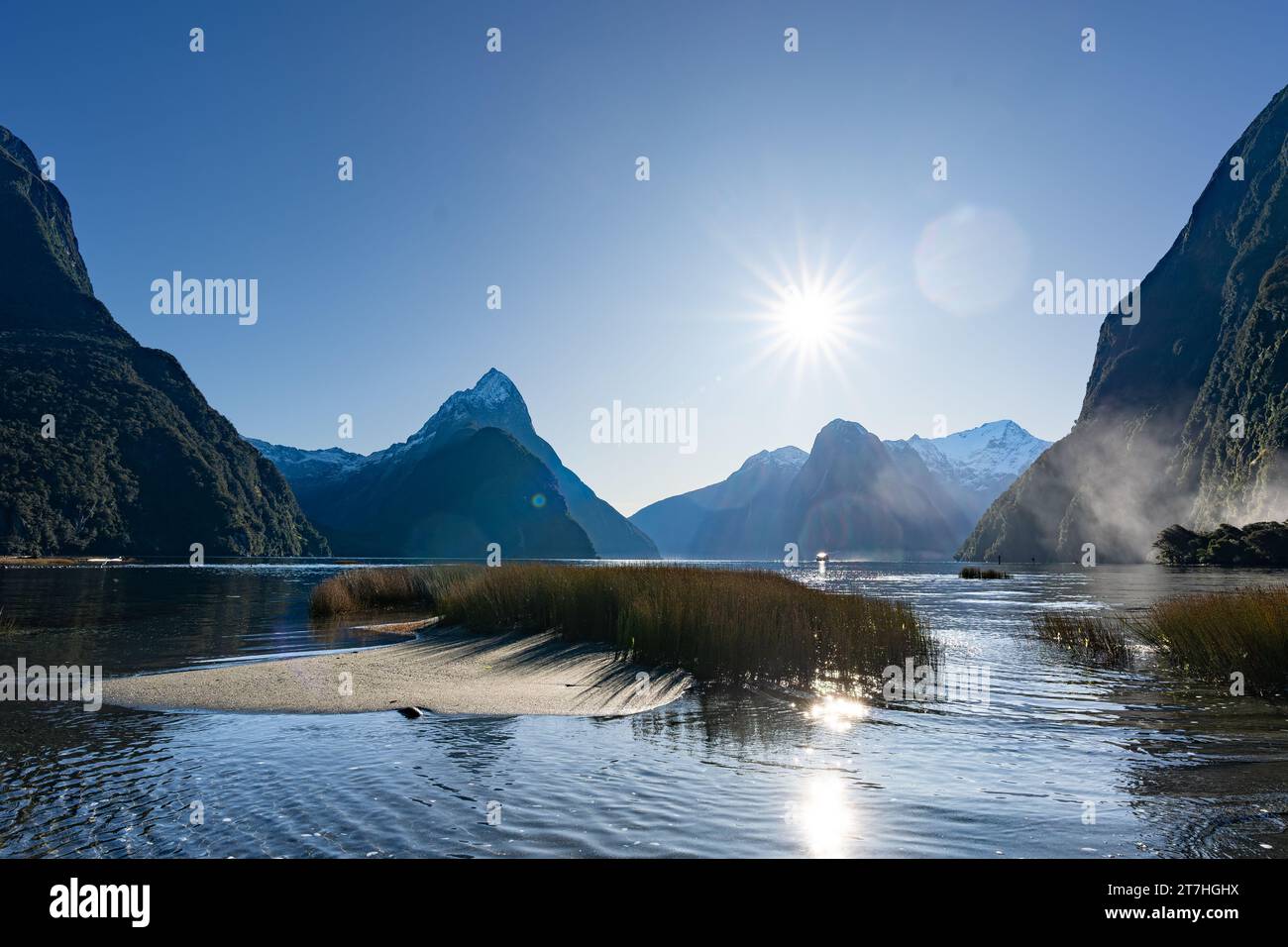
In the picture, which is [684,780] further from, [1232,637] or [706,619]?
[1232,637]

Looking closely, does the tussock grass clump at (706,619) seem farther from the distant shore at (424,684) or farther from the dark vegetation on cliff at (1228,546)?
the dark vegetation on cliff at (1228,546)

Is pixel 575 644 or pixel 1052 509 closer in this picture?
pixel 575 644

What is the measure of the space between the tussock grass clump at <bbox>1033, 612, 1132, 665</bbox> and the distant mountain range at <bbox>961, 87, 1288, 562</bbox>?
9858cm

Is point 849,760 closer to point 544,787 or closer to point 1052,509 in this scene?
point 544,787

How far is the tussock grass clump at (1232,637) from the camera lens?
48.1 feet

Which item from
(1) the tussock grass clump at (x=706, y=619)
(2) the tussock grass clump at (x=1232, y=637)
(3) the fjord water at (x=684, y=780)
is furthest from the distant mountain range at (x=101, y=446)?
(2) the tussock grass clump at (x=1232, y=637)

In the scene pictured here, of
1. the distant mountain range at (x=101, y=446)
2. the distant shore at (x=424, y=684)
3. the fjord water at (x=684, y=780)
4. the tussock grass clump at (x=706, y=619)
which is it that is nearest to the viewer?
the fjord water at (x=684, y=780)

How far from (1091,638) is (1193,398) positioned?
160442 mm

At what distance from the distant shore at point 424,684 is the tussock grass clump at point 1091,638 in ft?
40.2

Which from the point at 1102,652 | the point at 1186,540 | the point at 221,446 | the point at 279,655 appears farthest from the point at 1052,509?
the point at 221,446
